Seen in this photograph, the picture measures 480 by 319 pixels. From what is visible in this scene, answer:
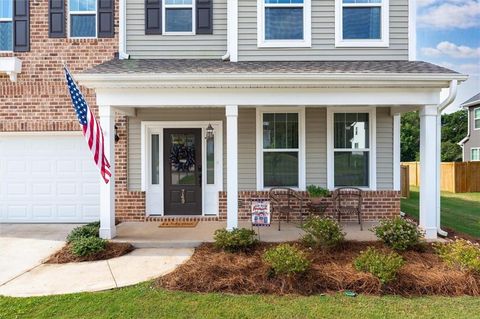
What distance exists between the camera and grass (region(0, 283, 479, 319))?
12.9ft

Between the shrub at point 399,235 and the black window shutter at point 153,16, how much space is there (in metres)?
6.38

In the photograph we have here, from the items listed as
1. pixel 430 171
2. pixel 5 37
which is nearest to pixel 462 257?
pixel 430 171

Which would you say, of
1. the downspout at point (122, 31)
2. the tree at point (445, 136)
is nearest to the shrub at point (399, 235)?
the downspout at point (122, 31)

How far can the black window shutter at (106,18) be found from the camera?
8.14 m

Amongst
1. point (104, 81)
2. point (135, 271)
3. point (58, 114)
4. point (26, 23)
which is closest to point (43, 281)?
point (135, 271)

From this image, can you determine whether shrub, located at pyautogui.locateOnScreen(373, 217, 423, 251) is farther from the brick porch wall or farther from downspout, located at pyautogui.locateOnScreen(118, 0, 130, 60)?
downspout, located at pyautogui.locateOnScreen(118, 0, 130, 60)

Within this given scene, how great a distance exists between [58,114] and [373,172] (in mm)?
7364

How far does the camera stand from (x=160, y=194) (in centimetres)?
831

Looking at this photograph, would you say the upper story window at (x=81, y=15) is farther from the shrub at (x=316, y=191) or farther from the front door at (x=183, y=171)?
the shrub at (x=316, y=191)

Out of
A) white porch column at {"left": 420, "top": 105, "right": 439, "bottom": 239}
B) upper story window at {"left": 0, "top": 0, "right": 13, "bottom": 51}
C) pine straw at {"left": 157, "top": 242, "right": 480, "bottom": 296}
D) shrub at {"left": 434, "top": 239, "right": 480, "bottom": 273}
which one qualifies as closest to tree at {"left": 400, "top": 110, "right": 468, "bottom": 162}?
white porch column at {"left": 420, "top": 105, "right": 439, "bottom": 239}

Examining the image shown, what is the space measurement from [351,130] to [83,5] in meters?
6.86

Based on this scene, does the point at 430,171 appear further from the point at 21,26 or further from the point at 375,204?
the point at 21,26

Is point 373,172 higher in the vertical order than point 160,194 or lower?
higher

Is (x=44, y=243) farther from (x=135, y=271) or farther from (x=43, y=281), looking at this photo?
(x=135, y=271)
